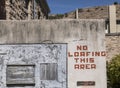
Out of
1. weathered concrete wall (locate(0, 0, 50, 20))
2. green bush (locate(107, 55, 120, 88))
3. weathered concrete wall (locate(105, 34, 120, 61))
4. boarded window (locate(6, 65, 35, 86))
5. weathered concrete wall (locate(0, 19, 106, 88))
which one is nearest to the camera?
boarded window (locate(6, 65, 35, 86))

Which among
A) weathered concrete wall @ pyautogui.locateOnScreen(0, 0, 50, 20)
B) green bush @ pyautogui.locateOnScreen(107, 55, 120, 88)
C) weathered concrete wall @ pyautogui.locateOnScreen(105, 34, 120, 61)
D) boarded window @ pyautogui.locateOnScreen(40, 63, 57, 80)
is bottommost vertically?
green bush @ pyautogui.locateOnScreen(107, 55, 120, 88)

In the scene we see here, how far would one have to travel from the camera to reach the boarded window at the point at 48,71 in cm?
1174

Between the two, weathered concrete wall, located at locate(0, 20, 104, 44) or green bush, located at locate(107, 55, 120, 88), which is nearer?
weathered concrete wall, located at locate(0, 20, 104, 44)

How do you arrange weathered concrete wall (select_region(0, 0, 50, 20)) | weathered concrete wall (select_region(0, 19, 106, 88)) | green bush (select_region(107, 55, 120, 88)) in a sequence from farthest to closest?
green bush (select_region(107, 55, 120, 88)) < weathered concrete wall (select_region(0, 0, 50, 20)) < weathered concrete wall (select_region(0, 19, 106, 88))

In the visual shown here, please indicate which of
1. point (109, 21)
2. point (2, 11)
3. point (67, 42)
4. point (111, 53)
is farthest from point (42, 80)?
point (109, 21)

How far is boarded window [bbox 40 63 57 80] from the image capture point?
11.7 meters

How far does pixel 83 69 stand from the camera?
1180 centimetres

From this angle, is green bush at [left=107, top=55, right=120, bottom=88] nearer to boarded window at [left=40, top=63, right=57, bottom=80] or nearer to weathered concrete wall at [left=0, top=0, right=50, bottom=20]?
weathered concrete wall at [left=0, top=0, right=50, bottom=20]

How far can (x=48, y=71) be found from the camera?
38.7 feet

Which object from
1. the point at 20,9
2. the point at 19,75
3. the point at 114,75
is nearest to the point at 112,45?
the point at 114,75

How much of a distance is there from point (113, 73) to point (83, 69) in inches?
327

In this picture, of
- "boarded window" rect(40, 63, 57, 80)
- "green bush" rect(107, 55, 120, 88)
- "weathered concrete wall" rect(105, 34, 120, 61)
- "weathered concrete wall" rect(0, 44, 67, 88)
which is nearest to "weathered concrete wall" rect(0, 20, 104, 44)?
"weathered concrete wall" rect(0, 44, 67, 88)

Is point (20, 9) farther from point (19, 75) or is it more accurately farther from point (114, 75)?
point (19, 75)

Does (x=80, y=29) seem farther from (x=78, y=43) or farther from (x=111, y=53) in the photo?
(x=111, y=53)
